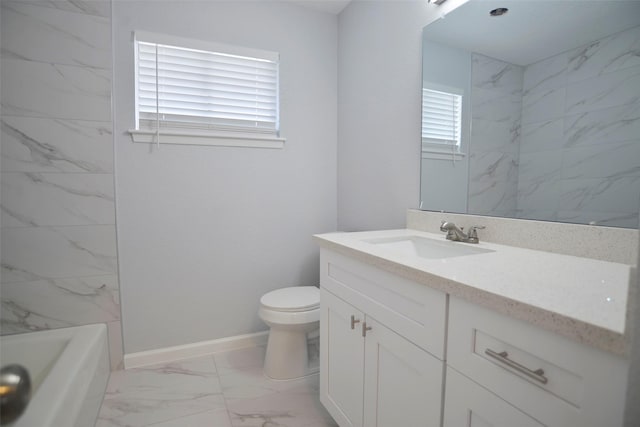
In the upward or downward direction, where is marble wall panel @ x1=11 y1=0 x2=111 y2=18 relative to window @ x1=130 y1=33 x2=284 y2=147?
upward

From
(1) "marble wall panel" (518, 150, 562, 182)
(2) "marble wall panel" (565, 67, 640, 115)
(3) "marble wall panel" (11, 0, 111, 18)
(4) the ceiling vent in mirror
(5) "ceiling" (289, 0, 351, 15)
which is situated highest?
(5) "ceiling" (289, 0, 351, 15)

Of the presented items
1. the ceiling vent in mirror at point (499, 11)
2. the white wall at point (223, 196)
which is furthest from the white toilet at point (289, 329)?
the ceiling vent in mirror at point (499, 11)

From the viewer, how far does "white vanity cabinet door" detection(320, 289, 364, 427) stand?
1.15 metres

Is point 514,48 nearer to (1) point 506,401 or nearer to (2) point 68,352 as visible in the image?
(1) point 506,401

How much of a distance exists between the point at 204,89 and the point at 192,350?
172 centimetres

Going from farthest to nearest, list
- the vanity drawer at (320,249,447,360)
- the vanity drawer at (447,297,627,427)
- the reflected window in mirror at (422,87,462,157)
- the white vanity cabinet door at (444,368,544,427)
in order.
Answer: the reflected window in mirror at (422,87,462,157)
the vanity drawer at (320,249,447,360)
the white vanity cabinet door at (444,368,544,427)
the vanity drawer at (447,297,627,427)

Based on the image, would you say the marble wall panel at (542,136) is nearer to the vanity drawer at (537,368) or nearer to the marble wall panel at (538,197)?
the marble wall panel at (538,197)

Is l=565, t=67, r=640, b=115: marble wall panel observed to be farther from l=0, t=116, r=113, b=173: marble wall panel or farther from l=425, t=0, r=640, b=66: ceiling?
l=0, t=116, r=113, b=173: marble wall panel

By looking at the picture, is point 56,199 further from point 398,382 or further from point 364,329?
point 398,382

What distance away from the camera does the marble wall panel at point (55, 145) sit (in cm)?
160

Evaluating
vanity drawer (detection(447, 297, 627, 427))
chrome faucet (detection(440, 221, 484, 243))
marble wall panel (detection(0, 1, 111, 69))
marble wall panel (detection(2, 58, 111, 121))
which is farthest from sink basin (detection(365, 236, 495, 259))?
marble wall panel (detection(0, 1, 111, 69))

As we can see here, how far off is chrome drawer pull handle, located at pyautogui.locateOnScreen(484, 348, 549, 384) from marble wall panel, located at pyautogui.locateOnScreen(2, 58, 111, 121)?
6.87 ft

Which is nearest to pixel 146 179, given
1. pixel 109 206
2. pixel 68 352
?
pixel 109 206

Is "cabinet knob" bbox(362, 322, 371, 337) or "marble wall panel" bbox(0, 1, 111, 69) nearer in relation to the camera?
"cabinet knob" bbox(362, 322, 371, 337)
